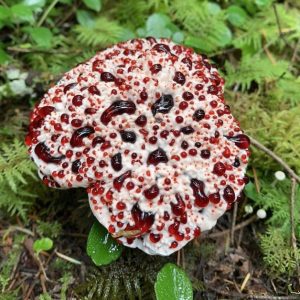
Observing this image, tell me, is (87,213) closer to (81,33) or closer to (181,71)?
(181,71)

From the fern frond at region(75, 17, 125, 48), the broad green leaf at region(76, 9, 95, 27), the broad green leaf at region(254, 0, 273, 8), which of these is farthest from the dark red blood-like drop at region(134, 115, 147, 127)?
the broad green leaf at region(254, 0, 273, 8)

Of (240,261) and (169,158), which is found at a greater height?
(169,158)

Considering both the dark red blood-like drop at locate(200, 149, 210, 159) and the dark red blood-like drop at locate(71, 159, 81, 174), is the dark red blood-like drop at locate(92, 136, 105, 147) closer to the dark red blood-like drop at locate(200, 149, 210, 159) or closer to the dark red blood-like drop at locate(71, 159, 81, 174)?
the dark red blood-like drop at locate(71, 159, 81, 174)

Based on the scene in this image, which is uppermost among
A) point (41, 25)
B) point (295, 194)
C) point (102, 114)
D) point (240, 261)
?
point (102, 114)

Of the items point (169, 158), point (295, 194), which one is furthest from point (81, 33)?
point (295, 194)

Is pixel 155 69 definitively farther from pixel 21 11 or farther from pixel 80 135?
pixel 21 11

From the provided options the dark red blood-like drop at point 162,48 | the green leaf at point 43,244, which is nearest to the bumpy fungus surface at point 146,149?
the dark red blood-like drop at point 162,48

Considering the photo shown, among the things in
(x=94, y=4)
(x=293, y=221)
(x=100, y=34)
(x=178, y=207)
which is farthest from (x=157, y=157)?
(x=94, y=4)
